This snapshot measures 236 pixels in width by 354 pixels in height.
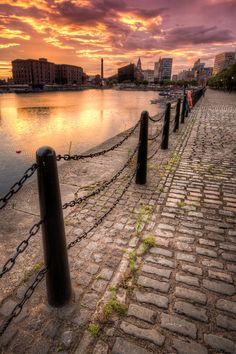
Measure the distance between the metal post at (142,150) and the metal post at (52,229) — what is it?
290 cm

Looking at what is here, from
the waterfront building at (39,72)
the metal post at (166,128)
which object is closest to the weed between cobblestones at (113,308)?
the metal post at (166,128)

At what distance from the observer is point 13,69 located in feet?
491

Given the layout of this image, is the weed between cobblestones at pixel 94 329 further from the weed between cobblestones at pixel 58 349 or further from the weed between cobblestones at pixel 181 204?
the weed between cobblestones at pixel 181 204

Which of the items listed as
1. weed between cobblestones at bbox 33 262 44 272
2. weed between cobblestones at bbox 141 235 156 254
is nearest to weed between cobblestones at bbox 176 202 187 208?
weed between cobblestones at bbox 141 235 156 254

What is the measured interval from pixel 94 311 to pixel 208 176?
13.8ft

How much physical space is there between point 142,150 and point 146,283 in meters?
2.72

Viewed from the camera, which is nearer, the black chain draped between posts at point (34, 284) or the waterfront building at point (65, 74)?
the black chain draped between posts at point (34, 284)

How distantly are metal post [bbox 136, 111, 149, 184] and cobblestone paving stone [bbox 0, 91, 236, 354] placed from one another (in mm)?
372

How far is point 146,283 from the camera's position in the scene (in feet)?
8.05

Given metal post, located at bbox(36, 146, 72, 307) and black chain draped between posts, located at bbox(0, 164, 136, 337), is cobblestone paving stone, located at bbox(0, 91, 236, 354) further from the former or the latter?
A: metal post, located at bbox(36, 146, 72, 307)

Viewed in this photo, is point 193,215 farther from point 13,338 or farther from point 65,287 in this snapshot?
point 13,338

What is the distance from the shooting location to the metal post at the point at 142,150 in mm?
4363

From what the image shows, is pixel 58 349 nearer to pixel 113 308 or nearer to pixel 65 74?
pixel 113 308

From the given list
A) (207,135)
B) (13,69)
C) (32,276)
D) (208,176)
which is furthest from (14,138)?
(13,69)
